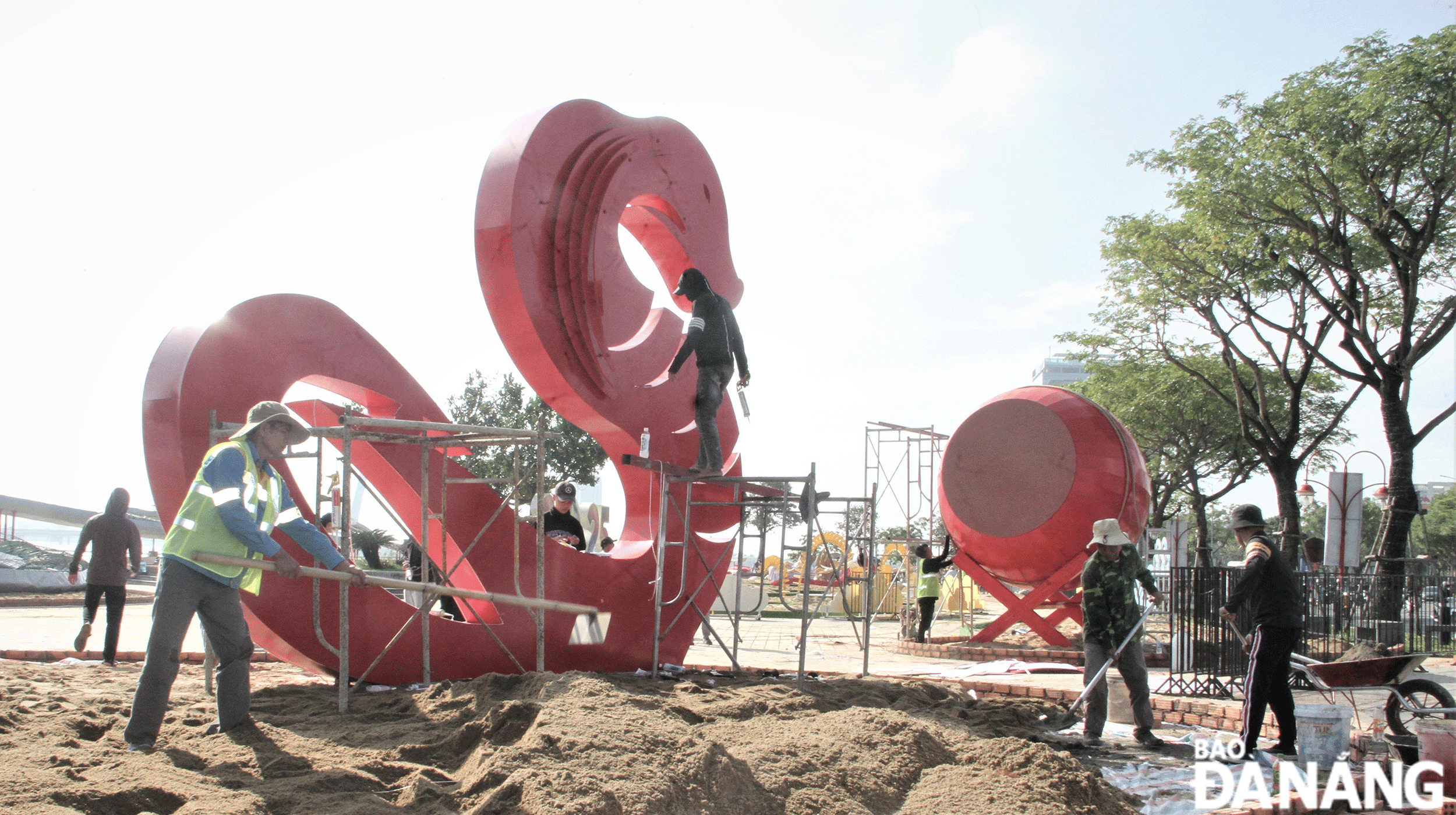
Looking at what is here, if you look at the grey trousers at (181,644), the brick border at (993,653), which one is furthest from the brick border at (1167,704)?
the grey trousers at (181,644)

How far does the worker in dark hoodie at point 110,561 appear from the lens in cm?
923

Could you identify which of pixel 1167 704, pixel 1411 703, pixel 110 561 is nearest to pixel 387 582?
pixel 110 561

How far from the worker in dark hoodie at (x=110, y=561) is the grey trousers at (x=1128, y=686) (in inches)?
330

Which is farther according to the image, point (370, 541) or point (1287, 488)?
point (370, 541)

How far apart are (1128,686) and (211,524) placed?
20.4 feet

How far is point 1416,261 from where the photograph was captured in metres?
17.5

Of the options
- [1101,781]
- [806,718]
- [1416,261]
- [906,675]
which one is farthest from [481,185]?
[1416,261]

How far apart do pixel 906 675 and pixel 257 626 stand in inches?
246

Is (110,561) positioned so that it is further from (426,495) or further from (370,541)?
(370,541)

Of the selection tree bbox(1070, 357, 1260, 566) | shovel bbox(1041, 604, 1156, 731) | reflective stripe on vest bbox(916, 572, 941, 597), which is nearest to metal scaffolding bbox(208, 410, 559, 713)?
shovel bbox(1041, 604, 1156, 731)

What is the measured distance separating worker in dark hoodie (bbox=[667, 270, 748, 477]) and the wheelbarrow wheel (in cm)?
524

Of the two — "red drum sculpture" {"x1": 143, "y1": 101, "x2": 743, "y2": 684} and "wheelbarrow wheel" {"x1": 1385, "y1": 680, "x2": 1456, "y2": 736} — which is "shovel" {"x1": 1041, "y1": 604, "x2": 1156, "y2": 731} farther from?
"red drum sculpture" {"x1": 143, "y1": 101, "x2": 743, "y2": 684}

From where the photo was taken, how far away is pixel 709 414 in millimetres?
8930

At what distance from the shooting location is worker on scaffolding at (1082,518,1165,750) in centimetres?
710
